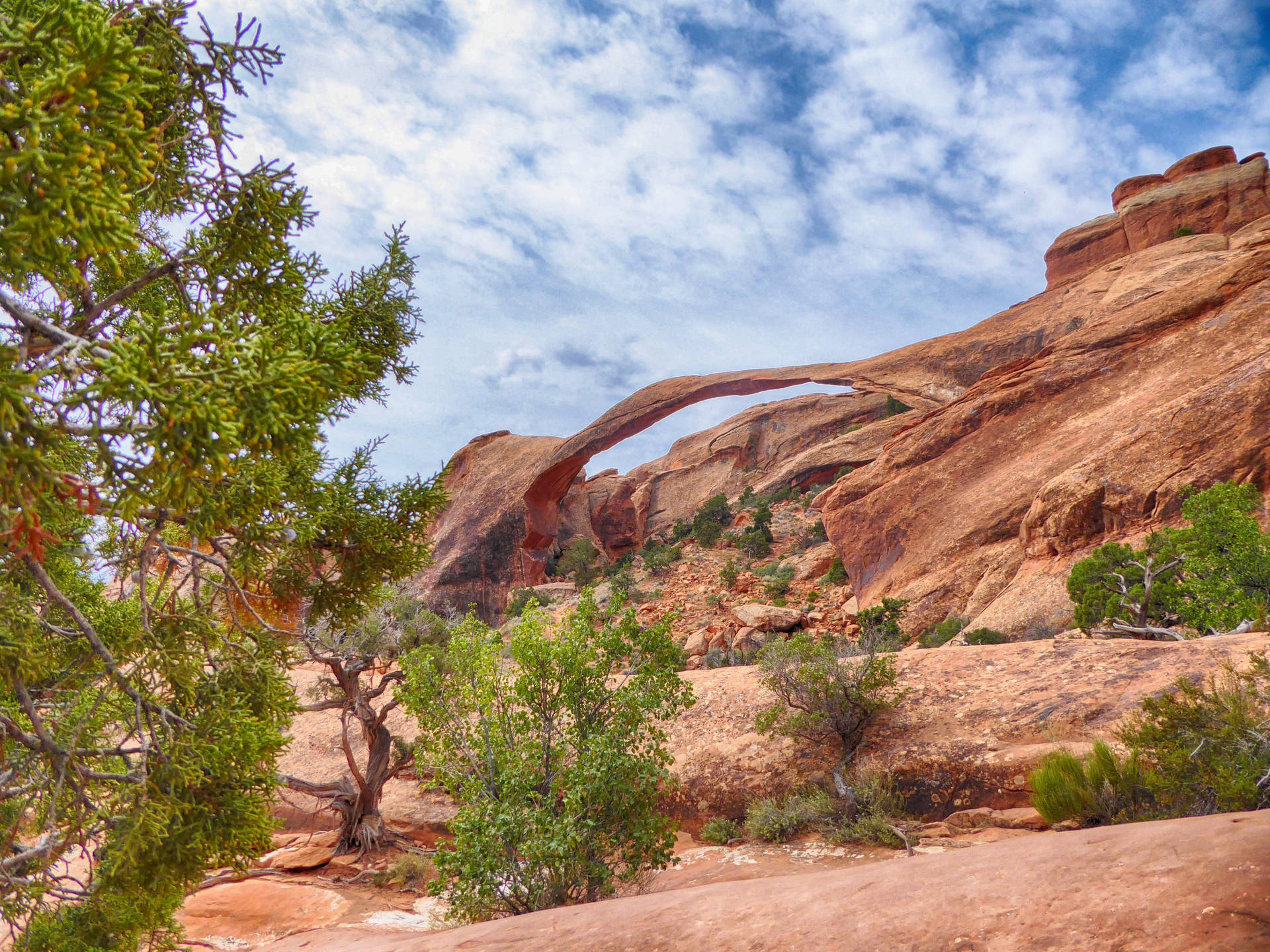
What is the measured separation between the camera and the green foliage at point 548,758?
22.0ft

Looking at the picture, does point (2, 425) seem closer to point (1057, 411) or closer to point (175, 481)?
point (175, 481)

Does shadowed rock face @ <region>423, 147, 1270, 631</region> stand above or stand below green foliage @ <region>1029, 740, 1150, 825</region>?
above

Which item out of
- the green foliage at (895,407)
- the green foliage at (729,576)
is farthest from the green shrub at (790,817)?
the green foliage at (895,407)

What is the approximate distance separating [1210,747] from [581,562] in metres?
30.9

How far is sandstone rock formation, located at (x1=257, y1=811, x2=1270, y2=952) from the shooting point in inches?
118

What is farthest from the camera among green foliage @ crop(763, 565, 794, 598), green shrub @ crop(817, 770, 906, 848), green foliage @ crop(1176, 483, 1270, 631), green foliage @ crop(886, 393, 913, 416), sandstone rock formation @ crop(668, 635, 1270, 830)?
green foliage @ crop(886, 393, 913, 416)

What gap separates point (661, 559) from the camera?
33.0 metres

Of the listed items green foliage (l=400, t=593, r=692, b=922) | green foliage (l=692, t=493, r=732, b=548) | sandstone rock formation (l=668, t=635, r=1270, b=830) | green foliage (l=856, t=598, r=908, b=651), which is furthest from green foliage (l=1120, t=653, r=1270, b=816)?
green foliage (l=692, t=493, r=732, b=548)

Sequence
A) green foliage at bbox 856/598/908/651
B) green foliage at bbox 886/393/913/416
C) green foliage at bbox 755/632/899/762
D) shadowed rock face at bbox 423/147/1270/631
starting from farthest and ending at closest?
green foliage at bbox 886/393/913/416
green foliage at bbox 856/598/908/651
shadowed rock face at bbox 423/147/1270/631
green foliage at bbox 755/632/899/762

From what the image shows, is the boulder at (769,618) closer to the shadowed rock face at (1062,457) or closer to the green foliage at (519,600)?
the shadowed rock face at (1062,457)

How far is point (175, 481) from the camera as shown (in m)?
2.77

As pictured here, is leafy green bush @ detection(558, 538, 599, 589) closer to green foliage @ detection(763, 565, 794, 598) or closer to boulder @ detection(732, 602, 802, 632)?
green foliage @ detection(763, 565, 794, 598)

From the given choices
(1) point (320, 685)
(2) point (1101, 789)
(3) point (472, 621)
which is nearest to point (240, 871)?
(3) point (472, 621)

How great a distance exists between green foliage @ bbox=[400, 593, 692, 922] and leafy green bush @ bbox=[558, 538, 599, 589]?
26868 millimetres
